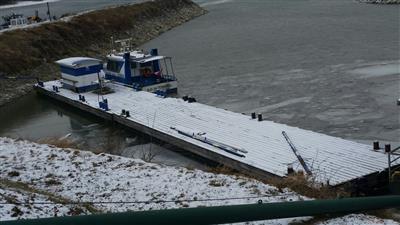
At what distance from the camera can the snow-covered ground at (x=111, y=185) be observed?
793 cm

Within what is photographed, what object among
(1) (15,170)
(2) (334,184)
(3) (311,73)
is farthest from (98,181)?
(3) (311,73)

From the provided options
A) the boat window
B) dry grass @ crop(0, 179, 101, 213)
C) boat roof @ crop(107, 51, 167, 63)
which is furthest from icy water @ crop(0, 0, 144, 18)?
dry grass @ crop(0, 179, 101, 213)

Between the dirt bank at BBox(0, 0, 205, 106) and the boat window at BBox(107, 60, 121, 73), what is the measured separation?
6146 mm

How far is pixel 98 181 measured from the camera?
10.2 meters

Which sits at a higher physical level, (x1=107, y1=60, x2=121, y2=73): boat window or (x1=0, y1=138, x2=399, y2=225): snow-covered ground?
(x1=0, y1=138, x2=399, y2=225): snow-covered ground

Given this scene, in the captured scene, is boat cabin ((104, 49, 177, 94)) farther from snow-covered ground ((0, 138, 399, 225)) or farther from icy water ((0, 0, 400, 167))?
snow-covered ground ((0, 138, 399, 225))

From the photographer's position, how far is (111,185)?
9844mm

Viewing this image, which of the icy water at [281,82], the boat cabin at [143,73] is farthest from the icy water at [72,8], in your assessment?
the boat cabin at [143,73]

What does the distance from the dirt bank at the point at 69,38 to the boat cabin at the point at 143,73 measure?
7.07 meters

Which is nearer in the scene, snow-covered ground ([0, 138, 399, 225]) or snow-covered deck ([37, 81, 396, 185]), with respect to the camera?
snow-covered ground ([0, 138, 399, 225])

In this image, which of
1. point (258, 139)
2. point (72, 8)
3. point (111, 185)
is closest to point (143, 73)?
point (258, 139)

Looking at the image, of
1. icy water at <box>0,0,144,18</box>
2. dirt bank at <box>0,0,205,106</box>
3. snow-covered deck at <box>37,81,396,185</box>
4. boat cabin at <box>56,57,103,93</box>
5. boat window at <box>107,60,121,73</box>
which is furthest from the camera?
icy water at <box>0,0,144,18</box>

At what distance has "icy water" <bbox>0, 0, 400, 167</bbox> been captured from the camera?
21.1 m

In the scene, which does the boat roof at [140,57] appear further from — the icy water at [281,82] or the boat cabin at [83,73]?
the icy water at [281,82]
